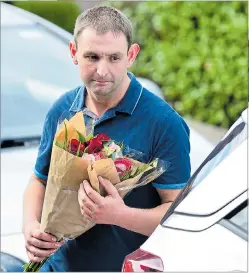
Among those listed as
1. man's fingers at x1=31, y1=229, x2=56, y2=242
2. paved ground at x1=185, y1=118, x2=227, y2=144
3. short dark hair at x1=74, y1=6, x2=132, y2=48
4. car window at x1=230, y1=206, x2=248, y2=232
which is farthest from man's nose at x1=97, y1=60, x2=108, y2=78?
paved ground at x1=185, y1=118, x2=227, y2=144

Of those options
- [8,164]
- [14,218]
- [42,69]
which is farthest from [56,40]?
[14,218]

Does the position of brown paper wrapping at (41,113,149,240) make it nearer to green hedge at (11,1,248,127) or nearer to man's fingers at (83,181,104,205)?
man's fingers at (83,181,104,205)

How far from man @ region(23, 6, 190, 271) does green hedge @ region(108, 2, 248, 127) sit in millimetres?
5478

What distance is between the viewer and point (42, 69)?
5973 millimetres

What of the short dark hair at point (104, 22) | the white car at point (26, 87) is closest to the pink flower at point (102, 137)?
the short dark hair at point (104, 22)

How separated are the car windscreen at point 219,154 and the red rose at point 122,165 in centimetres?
32

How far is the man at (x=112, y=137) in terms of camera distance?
3121mm

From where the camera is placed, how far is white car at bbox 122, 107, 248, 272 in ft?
8.09

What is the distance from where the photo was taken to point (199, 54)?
29.7ft

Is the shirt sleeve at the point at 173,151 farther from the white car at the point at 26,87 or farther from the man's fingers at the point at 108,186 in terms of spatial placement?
the white car at the point at 26,87

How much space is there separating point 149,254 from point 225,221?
255mm

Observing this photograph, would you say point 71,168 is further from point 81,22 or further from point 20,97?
point 20,97

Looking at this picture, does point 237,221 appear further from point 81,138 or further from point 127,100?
point 127,100

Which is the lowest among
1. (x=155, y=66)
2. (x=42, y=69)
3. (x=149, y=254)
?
(x=155, y=66)
